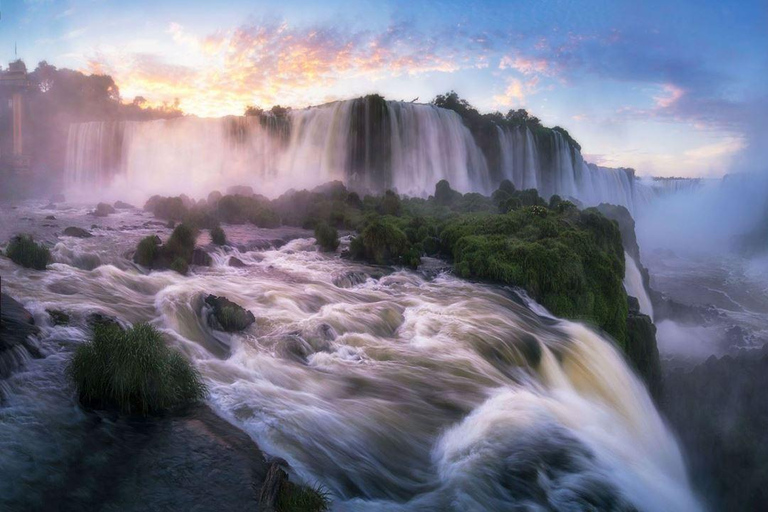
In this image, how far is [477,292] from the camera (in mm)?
13117

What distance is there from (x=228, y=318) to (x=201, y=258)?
6106 mm

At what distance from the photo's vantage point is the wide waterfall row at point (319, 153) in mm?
37688

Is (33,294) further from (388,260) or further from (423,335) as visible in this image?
(388,260)

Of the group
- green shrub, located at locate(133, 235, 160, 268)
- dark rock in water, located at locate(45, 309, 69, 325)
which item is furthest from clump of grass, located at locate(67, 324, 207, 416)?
green shrub, located at locate(133, 235, 160, 268)

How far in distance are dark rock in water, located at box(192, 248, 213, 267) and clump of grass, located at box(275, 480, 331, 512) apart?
11.2m

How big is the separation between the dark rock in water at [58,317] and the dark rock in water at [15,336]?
0.31m

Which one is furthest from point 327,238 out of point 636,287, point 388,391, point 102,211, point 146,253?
point 102,211

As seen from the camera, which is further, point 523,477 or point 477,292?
point 477,292

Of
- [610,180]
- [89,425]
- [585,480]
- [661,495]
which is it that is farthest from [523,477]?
[610,180]

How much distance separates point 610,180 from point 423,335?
2055 inches

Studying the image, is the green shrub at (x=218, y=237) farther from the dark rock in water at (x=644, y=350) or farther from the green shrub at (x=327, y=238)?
the dark rock in water at (x=644, y=350)

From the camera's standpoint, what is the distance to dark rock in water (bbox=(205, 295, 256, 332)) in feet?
31.4

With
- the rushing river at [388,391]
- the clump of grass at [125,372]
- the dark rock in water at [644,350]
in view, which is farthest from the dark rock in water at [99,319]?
the dark rock in water at [644,350]

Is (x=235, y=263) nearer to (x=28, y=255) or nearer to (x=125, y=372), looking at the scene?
(x=28, y=255)
